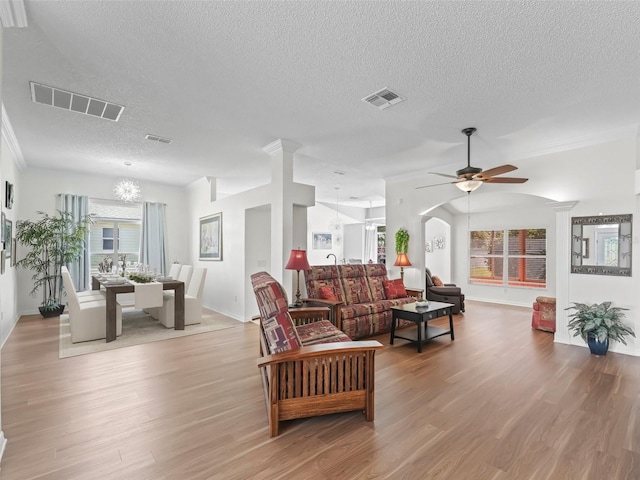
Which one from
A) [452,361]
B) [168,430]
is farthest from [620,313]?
[168,430]

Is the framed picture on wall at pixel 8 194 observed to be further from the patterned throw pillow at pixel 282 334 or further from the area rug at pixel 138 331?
the patterned throw pillow at pixel 282 334

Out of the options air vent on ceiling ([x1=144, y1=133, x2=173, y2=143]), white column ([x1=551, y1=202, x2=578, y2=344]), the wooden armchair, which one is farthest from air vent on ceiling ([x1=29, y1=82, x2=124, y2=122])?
white column ([x1=551, y1=202, x2=578, y2=344])

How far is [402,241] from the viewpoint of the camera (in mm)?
6496

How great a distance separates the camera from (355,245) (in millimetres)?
11742

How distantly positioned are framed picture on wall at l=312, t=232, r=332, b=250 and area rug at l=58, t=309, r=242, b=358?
5000 millimetres

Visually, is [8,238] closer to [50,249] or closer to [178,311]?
[50,249]

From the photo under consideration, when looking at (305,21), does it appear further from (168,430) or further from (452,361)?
(452,361)

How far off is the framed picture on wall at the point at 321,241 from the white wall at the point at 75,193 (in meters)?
4.14

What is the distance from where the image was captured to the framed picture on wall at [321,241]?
10.8 meters

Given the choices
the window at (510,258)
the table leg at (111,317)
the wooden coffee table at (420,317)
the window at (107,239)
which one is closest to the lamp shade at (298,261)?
the wooden coffee table at (420,317)

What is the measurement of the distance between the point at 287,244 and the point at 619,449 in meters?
3.73

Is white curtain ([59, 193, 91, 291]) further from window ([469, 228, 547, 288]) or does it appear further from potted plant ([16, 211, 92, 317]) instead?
window ([469, 228, 547, 288])

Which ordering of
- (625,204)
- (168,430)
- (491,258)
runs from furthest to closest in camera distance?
(491,258)
(625,204)
(168,430)

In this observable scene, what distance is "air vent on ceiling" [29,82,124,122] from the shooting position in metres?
3.15
